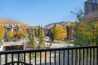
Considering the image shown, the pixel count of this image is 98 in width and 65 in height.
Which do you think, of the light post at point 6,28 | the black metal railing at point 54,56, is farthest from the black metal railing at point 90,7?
the black metal railing at point 54,56

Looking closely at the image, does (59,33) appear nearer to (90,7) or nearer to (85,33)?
(85,33)

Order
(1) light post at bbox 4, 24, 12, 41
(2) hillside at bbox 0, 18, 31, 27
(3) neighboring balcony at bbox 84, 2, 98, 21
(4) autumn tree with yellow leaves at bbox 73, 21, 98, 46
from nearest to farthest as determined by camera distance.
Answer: (1) light post at bbox 4, 24, 12, 41 → (2) hillside at bbox 0, 18, 31, 27 → (4) autumn tree with yellow leaves at bbox 73, 21, 98, 46 → (3) neighboring balcony at bbox 84, 2, 98, 21

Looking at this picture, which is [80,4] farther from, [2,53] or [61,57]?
[2,53]

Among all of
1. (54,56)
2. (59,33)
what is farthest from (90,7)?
(54,56)

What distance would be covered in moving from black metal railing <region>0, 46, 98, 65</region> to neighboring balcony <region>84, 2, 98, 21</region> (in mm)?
2493

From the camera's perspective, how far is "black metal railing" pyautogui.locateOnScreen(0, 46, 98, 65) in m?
2.58

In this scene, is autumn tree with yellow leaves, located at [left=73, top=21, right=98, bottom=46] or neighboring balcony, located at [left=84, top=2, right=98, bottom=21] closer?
autumn tree with yellow leaves, located at [left=73, top=21, right=98, bottom=46]

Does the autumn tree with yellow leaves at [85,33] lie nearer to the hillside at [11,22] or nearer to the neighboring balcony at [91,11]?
the neighboring balcony at [91,11]

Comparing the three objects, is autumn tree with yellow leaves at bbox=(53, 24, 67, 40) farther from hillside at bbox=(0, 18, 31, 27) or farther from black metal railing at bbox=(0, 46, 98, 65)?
black metal railing at bbox=(0, 46, 98, 65)

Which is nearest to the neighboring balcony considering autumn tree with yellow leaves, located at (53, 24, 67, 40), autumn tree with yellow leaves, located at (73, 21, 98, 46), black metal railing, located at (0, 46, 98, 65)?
autumn tree with yellow leaves, located at (73, 21, 98, 46)

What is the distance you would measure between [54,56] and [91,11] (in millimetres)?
3491

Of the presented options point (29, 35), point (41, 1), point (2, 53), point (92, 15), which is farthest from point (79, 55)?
point (41, 1)

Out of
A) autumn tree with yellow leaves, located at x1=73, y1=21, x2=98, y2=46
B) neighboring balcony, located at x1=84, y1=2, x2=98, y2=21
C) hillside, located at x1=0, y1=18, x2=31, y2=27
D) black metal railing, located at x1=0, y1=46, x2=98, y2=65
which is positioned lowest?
black metal railing, located at x1=0, y1=46, x2=98, y2=65

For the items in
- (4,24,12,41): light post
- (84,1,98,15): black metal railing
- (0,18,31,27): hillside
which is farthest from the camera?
(84,1,98,15): black metal railing
